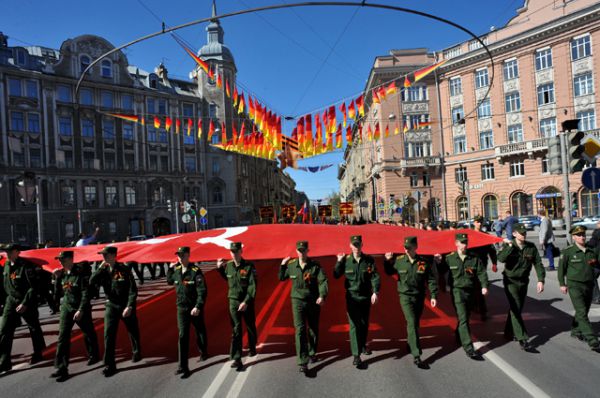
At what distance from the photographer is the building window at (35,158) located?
41.8 metres

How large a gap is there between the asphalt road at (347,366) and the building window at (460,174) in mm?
36928

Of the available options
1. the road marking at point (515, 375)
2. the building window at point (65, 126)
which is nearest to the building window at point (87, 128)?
the building window at point (65, 126)

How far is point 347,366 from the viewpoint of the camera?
5766 mm

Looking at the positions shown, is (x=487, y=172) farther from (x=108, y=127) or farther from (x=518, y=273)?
(x=108, y=127)

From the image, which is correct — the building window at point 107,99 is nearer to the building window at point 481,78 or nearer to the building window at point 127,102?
the building window at point 127,102

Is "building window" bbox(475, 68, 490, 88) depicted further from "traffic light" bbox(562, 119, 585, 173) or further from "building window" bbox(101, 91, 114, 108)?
"building window" bbox(101, 91, 114, 108)

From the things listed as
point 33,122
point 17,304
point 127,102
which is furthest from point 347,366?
point 127,102

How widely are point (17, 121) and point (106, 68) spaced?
11.7 m

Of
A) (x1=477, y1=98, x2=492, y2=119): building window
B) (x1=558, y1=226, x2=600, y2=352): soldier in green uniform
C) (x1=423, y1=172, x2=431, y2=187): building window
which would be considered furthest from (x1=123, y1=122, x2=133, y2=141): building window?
(x1=558, y1=226, x2=600, y2=352): soldier in green uniform

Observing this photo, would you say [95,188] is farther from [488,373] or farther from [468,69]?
[488,373]

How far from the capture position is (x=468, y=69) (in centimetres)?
4219

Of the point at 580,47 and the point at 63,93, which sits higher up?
the point at 63,93

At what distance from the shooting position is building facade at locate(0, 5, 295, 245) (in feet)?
135

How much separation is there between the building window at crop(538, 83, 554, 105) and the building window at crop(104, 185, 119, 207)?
46.9 meters
